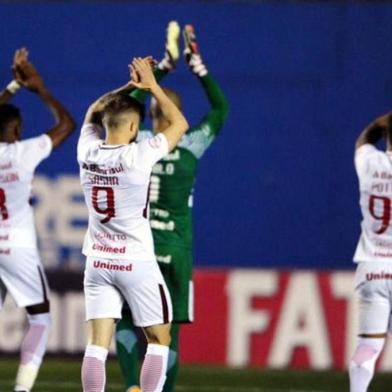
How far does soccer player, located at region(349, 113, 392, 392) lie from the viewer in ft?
30.6

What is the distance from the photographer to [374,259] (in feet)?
30.7

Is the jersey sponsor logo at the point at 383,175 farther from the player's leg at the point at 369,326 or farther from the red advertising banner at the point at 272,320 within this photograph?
the red advertising banner at the point at 272,320

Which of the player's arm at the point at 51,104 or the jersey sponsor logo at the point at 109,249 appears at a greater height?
the player's arm at the point at 51,104

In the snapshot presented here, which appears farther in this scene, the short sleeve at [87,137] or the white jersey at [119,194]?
the short sleeve at [87,137]

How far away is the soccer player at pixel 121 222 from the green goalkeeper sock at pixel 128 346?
1.04 m

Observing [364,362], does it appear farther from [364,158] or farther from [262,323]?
[262,323]

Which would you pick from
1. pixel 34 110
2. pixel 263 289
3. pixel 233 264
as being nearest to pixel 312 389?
pixel 263 289

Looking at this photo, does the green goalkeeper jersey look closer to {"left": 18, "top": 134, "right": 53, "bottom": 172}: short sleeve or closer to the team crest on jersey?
{"left": 18, "top": 134, "right": 53, "bottom": 172}: short sleeve

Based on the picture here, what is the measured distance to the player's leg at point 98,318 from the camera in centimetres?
845

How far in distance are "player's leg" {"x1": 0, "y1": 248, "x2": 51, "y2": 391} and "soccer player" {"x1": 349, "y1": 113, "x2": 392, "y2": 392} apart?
193cm

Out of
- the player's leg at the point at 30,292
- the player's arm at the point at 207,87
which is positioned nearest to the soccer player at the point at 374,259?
the player's arm at the point at 207,87

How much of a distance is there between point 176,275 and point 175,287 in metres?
Result: 0.08

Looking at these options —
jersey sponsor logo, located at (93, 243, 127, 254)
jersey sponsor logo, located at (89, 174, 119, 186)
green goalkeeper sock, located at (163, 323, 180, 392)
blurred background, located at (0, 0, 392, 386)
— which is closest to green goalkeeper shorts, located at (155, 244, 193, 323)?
green goalkeeper sock, located at (163, 323, 180, 392)

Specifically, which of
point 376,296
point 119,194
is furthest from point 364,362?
point 119,194
